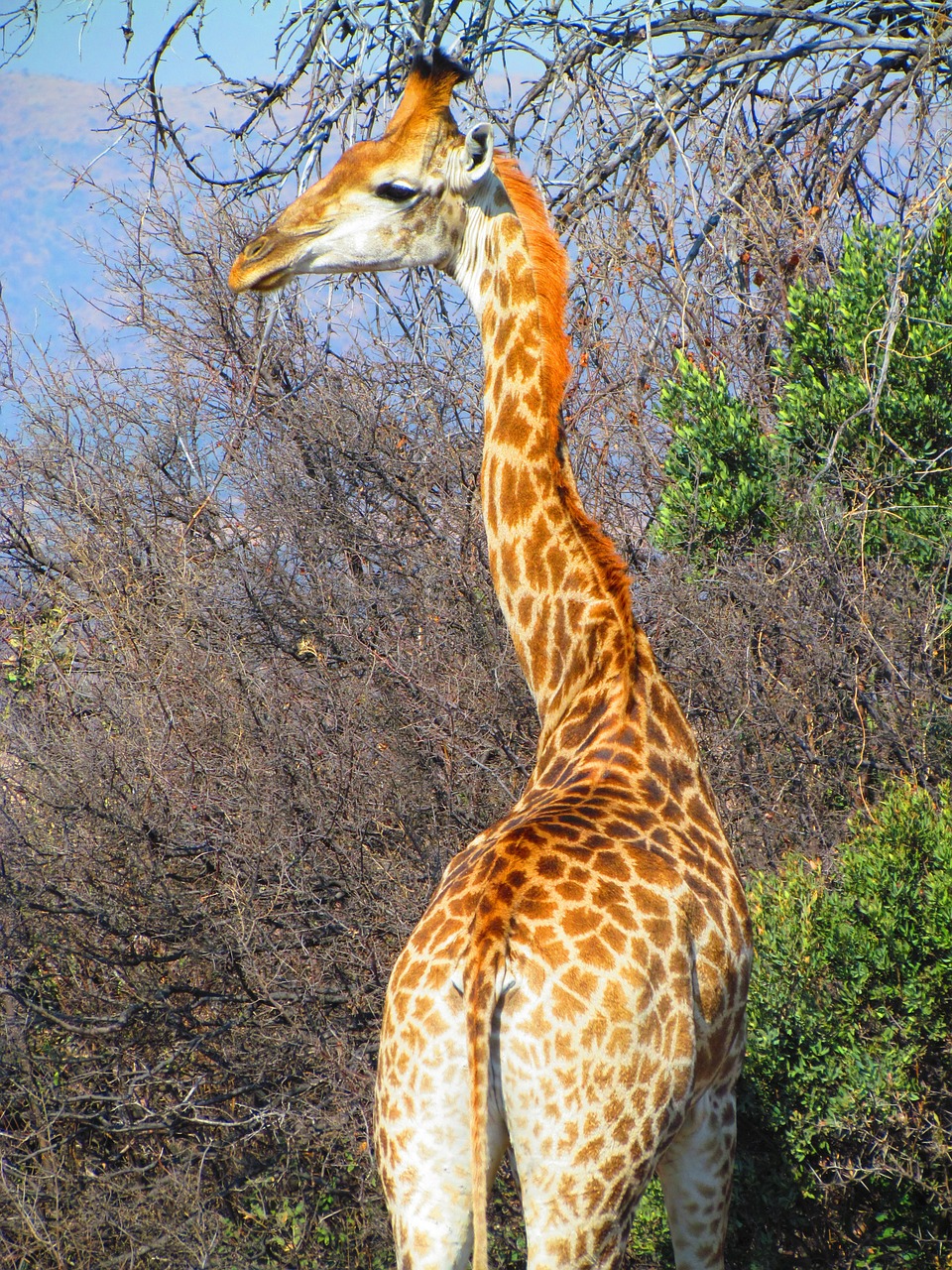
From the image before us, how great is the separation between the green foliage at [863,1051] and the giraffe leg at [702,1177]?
0.92 meters

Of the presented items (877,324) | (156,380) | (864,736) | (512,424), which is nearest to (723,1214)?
(512,424)

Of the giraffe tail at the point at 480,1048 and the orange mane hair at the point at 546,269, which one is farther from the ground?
the orange mane hair at the point at 546,269

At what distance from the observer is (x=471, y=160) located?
352 centimetres

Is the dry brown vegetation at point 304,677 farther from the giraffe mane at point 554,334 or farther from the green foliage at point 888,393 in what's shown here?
the giraffe mane at point 554,334

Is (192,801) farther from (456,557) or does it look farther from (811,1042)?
(811,1042)

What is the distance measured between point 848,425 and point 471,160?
9.76ft

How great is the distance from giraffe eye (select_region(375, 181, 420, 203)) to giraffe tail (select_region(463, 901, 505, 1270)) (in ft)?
7.41

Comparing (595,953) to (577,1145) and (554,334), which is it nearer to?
(577,1145)

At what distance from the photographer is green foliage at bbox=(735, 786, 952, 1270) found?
3.60 m

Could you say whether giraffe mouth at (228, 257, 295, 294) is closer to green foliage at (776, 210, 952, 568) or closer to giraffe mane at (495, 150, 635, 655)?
giraffe mane at (495, 150, 635, 655)

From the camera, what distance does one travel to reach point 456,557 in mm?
6258

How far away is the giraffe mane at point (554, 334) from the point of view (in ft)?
10.6

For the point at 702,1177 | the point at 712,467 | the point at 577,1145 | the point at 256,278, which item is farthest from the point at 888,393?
the point at 577,1145

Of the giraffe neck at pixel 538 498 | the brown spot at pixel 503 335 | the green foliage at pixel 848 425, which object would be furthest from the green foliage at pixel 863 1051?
the green foliage at pixel 848 425
